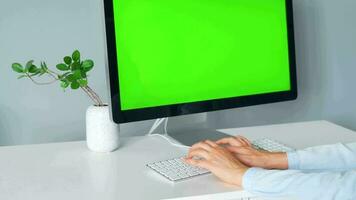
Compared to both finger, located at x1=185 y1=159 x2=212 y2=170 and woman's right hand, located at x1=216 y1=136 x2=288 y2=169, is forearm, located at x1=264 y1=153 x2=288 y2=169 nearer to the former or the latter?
woman's right hand, located at x1=216 y1=136 x2=288 y2=169

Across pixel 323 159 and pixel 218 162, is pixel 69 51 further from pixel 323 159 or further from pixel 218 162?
pixel 323 159

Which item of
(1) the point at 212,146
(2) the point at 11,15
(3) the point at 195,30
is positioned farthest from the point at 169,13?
(2) the point at 11,15

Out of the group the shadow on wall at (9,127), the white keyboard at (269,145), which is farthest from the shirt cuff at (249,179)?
the shadow on wall at (9,127)

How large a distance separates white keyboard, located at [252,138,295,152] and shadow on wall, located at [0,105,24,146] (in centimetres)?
74

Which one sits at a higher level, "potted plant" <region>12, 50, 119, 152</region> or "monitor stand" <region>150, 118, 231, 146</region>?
"potted plant" <region>12, 50, 119, 152</region>

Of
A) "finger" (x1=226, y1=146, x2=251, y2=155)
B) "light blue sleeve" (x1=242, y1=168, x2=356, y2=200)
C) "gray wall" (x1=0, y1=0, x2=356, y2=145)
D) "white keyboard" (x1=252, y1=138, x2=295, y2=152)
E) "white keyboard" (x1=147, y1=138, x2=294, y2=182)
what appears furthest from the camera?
"gray wall" (x1=0, y1=0, x2=356, y2=145)

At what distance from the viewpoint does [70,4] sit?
1.64m

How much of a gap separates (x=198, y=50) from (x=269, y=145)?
0.33m

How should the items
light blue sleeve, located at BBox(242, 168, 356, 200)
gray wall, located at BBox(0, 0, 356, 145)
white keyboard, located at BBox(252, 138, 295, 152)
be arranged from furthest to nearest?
gray wall, located at BBox(0, 0, 356, 145) < white keyboard, located at BBox(252, 138, 295, 152) < light blue sleeve, located at BBox(242, 168, 356, 200)

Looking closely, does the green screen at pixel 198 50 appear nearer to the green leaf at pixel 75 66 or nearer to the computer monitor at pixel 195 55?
the computer monitor at pixel 195 55

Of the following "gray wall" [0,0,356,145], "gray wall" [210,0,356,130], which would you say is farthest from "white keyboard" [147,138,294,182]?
Answer: "gray wall" [210,0,356,130]

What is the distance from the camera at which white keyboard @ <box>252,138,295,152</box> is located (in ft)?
4.71

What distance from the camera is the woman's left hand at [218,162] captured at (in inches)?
46.9

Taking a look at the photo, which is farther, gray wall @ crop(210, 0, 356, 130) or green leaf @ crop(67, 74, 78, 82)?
gray wall @ crop(210, 0, 356, 130)
